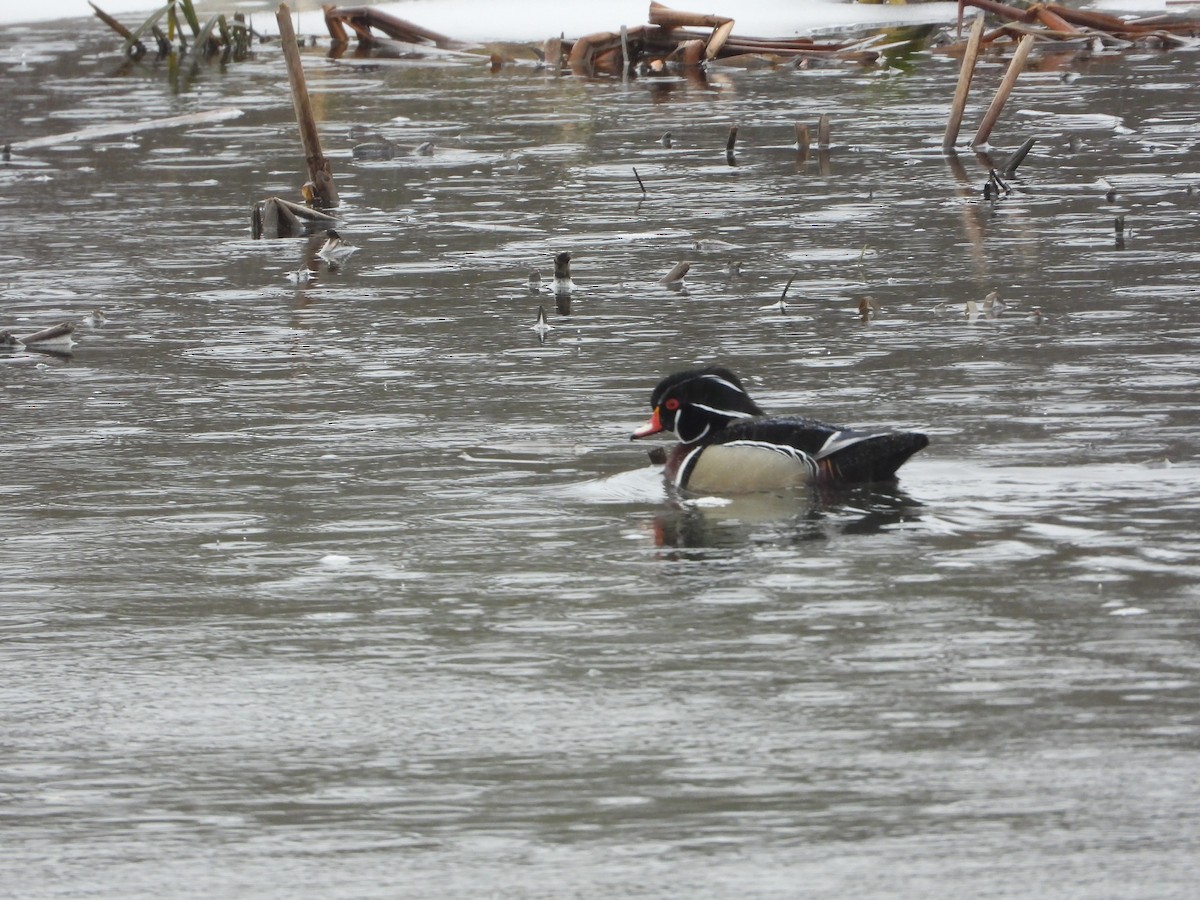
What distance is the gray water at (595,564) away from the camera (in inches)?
184

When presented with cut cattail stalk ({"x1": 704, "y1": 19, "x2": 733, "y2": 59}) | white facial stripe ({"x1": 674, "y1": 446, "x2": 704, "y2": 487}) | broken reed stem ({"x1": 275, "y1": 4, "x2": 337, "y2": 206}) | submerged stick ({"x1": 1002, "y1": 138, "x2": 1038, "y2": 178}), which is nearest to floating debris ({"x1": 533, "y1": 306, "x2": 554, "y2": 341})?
white facial stripe ({"x1": 674, "y1": 446, "x2": 704, "y2": 487})

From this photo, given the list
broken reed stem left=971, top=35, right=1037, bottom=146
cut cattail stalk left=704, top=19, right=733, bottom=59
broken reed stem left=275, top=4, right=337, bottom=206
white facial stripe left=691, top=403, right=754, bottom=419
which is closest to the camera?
white facial stripe left=691, top=403, right=754, bottom=419

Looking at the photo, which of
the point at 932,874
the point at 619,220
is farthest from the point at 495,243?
the point at 932,874

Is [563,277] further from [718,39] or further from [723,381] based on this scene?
[718,39]

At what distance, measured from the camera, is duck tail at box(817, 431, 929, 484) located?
7.29 m

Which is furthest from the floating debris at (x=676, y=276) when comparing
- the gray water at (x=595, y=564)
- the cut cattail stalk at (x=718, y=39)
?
the cut cattail stalk at (x=718, y=39)

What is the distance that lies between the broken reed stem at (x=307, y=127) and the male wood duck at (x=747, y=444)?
23.4 ft

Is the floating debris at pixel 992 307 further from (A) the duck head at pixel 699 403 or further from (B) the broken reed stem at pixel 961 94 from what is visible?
(B) the broken reed stem at pixel 961 94

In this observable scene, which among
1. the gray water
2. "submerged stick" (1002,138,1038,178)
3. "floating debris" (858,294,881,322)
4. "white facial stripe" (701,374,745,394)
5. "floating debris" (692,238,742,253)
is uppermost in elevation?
"submerged stick" (1002,138,1038,178)

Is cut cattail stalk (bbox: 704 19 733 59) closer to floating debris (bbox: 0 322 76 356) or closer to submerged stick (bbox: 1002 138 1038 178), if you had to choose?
submerged stick (bbox: 1002 138 1038 178)

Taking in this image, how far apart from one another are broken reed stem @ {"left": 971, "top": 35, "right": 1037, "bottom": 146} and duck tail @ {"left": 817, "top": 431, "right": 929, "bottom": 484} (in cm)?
931

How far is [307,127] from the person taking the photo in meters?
14.6

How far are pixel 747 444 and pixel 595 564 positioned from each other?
1.08 metres

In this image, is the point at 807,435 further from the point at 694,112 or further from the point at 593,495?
the point at 694,112
